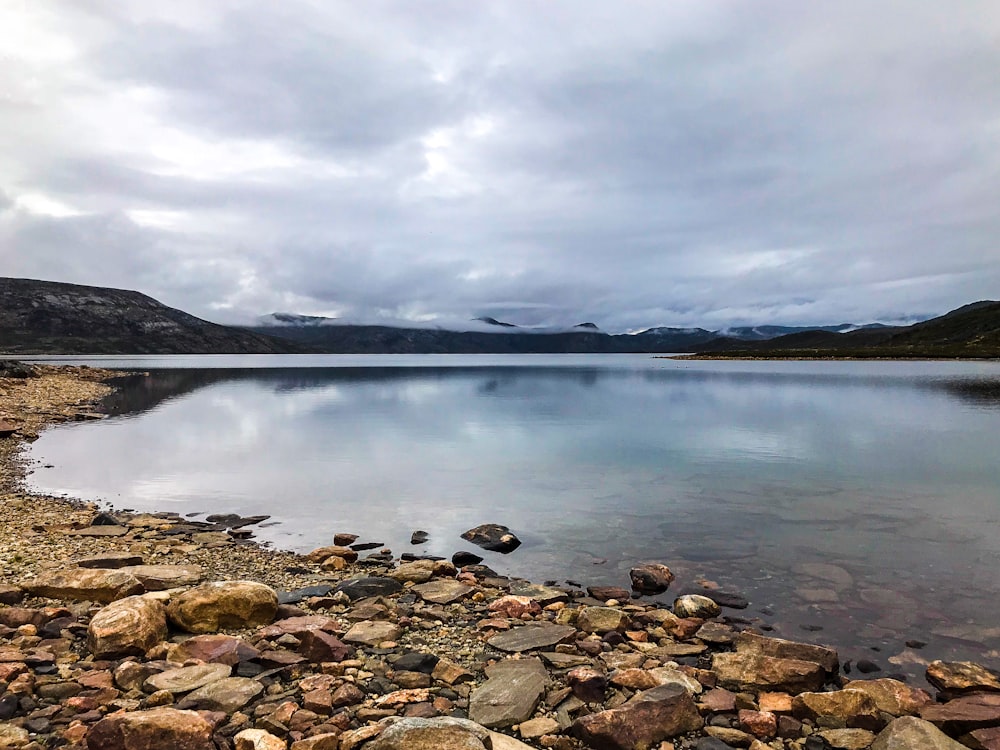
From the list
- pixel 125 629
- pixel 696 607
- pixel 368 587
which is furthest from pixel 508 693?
pixel 125 629

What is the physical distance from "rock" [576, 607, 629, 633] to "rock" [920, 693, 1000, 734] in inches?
194

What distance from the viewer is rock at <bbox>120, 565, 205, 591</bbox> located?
13116 millimetres

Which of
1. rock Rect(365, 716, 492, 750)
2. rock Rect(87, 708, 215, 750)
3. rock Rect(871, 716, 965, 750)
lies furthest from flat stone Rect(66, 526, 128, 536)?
rock Rect(871, 716, 965, 750)

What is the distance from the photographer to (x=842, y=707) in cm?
896

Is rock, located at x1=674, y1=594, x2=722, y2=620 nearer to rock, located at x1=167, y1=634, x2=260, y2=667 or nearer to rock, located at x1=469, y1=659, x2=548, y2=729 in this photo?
rock, located at x1=469, y1=659, x2=548, y2=729

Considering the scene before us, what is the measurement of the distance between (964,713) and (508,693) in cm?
641

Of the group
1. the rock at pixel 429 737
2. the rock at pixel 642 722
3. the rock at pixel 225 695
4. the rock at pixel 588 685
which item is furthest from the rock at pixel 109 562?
the rock at pixel 642 722

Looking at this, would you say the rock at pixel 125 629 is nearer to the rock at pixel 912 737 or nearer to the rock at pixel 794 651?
the rock at pixel 794 651

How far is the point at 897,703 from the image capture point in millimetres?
9289

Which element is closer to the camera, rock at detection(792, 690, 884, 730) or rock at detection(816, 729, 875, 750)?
rock at detection(816, 729, 875, 750)

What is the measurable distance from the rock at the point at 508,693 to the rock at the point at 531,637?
733mm

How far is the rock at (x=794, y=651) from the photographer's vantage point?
1053 centimetres

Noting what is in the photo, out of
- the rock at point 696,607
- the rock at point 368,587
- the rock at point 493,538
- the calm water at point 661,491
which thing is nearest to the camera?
the rock at point 696,607

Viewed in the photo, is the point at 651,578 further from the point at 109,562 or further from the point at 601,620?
the point at 109,562
